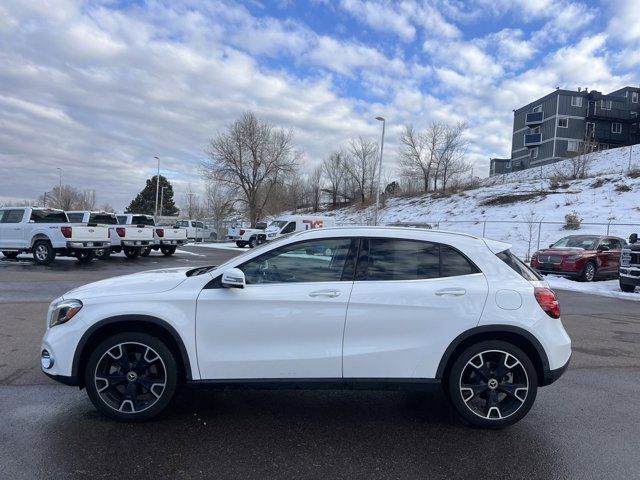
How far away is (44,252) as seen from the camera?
668 inches

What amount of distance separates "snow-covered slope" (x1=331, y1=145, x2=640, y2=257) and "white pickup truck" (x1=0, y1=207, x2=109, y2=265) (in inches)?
794

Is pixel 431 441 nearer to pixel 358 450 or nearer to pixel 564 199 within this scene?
pixel 358 450

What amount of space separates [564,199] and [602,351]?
27.8m

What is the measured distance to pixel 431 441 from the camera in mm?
3686

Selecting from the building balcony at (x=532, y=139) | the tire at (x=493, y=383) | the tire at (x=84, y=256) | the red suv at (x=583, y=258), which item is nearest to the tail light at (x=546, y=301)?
the tire at (x=493, y=383)

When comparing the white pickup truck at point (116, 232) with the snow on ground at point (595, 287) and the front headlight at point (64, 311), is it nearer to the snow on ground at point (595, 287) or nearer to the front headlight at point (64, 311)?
the snow on ground at point (595, 287)

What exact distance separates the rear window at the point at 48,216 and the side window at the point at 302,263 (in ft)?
53.3

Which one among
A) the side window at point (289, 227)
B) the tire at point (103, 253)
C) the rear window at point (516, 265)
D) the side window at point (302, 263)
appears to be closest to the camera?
the side window at point (302, 263)

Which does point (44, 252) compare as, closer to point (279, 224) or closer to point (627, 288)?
point (279, 224)

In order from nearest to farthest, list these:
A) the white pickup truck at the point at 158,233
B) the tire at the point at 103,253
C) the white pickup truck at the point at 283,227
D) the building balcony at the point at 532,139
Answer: the tire at the point at 103,253, the white pickup truck at the point at 158,233, the white pickup truck at the point at 283,227, the building balcony at the point at 532,139

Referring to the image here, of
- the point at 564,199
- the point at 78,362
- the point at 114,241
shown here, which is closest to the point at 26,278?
the point at 114,241

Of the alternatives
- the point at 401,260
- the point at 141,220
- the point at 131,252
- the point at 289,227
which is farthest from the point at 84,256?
the point at 401,260

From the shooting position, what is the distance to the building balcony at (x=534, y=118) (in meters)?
64.5

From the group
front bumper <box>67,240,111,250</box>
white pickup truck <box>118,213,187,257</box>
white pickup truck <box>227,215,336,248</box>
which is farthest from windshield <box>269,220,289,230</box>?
front bumper <box>67,240,111,250</box>
